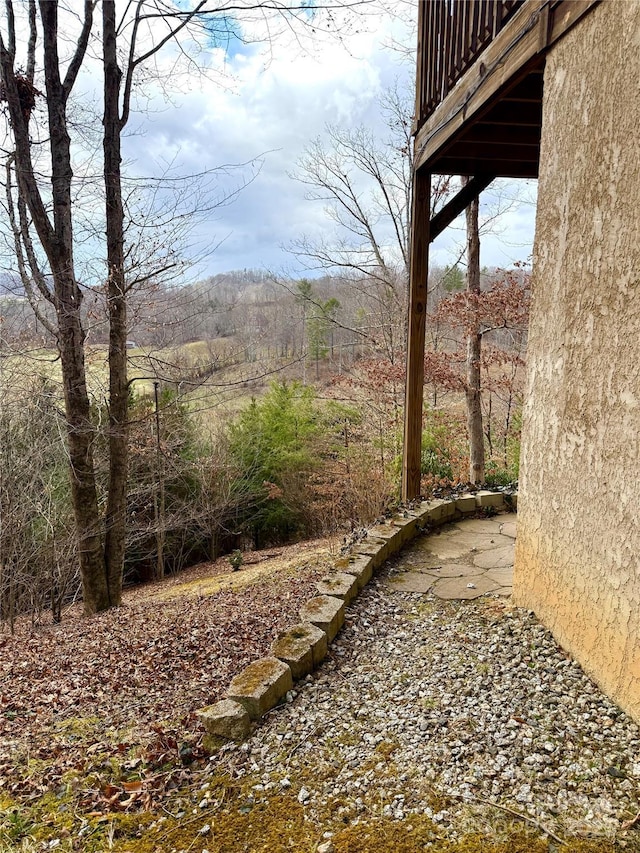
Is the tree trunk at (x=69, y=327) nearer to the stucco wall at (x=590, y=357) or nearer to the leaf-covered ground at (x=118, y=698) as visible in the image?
the leaf-covered ground at (x=118, y=698)

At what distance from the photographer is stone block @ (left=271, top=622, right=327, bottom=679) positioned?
2.27m

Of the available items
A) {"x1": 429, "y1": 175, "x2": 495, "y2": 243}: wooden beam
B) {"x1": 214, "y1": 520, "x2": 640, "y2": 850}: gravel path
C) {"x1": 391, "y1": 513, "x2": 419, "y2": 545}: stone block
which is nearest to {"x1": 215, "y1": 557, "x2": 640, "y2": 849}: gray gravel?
{"x1": 214, "y1": 520, "x2": 640, "y2": 850}: gravel path

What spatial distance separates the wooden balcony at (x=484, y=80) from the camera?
2.38m

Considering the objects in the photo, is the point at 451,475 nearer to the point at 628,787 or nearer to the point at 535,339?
the point at 535,339

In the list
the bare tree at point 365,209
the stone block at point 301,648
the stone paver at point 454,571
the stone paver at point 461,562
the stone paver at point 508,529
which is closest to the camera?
the stone block at point 301,648

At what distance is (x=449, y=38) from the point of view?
3.39m

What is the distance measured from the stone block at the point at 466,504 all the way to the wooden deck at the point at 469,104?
42cm

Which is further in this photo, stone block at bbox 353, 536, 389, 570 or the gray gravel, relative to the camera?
stone block at bbox 353, 536, 389, 570

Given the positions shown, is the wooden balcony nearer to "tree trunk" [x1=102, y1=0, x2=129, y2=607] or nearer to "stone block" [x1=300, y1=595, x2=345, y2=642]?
"stone block" [x1=300, y1=595, x2=345, y2=642]

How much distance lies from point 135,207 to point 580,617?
221 inches

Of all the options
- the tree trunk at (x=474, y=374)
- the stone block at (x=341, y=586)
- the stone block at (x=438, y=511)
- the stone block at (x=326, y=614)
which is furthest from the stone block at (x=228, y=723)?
the tree trunk at (x=474, y=374)

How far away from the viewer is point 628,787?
4.98 feet

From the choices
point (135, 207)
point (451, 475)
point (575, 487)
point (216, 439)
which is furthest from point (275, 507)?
point (575, 487)

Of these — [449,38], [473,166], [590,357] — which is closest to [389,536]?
[590,357]
